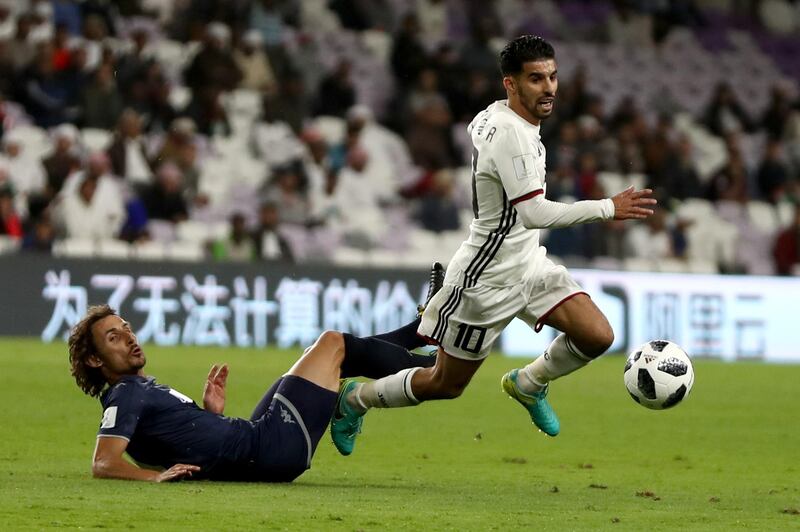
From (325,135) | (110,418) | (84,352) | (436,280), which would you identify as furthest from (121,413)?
(325,135)

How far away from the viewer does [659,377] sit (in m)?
7.87

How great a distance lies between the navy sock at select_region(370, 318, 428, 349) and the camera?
7848mm

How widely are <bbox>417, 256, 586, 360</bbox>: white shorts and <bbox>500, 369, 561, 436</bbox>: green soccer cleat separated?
0.48 metres

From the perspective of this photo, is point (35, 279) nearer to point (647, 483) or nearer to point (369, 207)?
point (369, 207)

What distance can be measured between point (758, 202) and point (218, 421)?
16.9m

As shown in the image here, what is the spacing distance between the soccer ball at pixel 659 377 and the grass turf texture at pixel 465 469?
394mm

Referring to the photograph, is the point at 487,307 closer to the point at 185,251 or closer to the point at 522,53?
the point at 522,53

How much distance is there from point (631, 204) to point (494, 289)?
2.84 feet

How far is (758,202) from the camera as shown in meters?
22.4

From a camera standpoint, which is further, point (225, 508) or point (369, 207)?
point (369, 207)

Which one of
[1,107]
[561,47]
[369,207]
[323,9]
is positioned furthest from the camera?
[561,47]

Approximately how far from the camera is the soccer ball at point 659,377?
25.8 feet

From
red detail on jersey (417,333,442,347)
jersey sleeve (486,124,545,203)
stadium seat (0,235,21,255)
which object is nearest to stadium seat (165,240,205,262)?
stadium seat (0,235,21,255)

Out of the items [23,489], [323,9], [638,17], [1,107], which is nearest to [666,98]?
[638,17]
